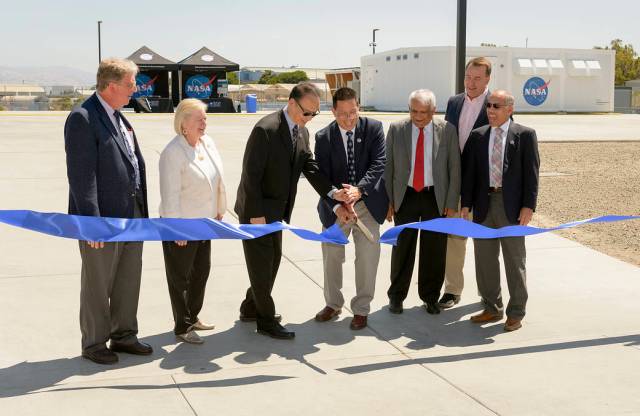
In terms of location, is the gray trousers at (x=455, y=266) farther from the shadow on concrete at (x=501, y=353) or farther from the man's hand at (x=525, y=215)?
the shadow on concrete at (x=501, y=353)

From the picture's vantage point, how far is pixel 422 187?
6324mm

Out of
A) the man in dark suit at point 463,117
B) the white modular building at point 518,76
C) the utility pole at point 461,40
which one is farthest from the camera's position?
the white modular building at point 518,76

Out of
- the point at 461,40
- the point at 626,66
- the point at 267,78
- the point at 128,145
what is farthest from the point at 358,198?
the point at 267,78

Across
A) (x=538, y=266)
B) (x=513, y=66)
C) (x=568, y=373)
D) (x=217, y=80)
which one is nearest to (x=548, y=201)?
(x=538, y=266)

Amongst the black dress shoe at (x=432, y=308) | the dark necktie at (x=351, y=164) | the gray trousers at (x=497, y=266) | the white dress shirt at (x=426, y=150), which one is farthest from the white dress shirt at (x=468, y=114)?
the black dress shoe at (x=432, y=308)

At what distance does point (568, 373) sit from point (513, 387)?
0.50m

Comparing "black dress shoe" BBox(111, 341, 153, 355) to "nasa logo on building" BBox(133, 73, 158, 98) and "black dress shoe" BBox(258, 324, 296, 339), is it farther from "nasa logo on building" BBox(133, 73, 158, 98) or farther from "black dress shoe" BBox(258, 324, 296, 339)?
"nasa logo on building" BBox(133, 73, 158, 98)

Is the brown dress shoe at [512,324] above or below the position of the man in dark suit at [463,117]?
below

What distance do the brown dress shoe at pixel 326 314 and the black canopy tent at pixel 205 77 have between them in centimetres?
3647

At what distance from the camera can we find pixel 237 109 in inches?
1716

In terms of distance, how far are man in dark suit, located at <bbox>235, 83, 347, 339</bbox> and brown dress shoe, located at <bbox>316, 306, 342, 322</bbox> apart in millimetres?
479

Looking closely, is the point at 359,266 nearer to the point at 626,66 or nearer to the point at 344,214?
the point at 344,214

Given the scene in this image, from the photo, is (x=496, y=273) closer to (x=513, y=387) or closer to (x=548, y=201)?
(x=513, y=387)

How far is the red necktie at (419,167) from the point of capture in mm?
6309
